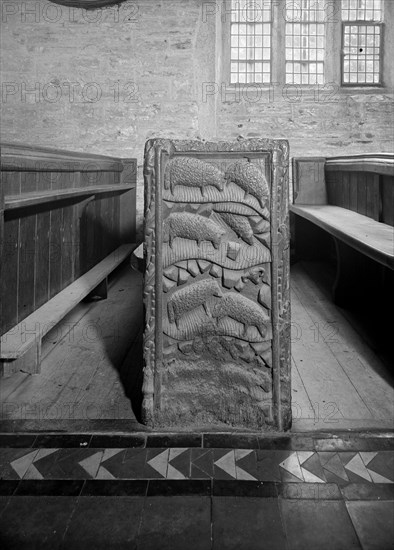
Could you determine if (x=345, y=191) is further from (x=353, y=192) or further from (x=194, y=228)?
(x=194, y=228)

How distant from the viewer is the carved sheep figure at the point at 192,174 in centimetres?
208

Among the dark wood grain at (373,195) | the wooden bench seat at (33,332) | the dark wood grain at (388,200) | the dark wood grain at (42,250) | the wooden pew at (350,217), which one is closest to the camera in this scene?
the wooden bench seat at (33,332)

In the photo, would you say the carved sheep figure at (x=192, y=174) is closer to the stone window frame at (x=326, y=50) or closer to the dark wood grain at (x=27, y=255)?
the dark wood grain at (x=27, y=255)

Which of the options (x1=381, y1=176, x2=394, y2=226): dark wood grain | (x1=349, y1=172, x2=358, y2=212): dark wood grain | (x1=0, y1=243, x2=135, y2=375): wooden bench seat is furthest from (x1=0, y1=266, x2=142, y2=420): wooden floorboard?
(x1=349, y1=172, x2=358, y2=212): dark wood grain

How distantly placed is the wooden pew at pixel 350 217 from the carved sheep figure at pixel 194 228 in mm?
774

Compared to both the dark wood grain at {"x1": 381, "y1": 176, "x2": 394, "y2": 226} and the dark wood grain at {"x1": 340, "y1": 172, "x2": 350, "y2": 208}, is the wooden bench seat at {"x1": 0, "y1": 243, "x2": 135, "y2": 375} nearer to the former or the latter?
the dark wood grain at {"x1": 381, "y1": 176, "x2": 394, "y2": 226}

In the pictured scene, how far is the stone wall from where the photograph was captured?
614 centimetres

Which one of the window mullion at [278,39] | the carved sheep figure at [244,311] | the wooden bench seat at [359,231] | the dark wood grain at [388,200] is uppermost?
the window mullion at [278,39]

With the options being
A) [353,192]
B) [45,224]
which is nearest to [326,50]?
[353,192]

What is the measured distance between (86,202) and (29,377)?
5.00 ft

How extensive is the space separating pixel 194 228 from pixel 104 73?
4.68 m

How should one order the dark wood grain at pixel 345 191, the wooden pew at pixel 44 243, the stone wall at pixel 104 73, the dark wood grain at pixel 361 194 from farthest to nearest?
the stone wall at pixel 104 73 → the dark wood grain at pixel 345 191 → the dark wood grain at pixel 361 194 → the wooden pew at pixel 44 243

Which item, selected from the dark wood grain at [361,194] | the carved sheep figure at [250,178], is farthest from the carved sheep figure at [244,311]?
the dark wood grain at [361,194]

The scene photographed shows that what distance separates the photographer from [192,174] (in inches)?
81.7
